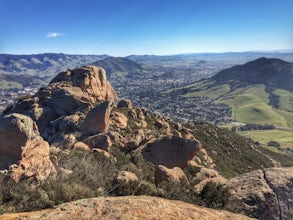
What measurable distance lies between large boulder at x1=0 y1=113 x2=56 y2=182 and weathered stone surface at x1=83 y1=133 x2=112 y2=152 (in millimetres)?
12453

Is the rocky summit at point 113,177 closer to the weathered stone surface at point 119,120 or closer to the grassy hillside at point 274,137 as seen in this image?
the weathered stone surface at point 119,120

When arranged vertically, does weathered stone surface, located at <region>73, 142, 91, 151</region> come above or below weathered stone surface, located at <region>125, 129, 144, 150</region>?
above

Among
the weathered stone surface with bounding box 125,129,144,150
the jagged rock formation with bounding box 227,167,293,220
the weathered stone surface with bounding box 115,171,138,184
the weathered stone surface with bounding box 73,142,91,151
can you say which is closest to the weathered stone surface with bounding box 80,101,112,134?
the weathered stone surface with bounding box 125,129,144,150

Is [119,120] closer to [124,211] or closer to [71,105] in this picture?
[71,105]

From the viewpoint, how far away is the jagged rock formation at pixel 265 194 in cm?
1972

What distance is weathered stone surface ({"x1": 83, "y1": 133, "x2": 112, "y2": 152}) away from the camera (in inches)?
1453

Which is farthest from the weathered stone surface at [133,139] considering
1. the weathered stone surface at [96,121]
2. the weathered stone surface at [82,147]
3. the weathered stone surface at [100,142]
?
the weathered stone surface at [82,147]

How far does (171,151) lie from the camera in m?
36.6

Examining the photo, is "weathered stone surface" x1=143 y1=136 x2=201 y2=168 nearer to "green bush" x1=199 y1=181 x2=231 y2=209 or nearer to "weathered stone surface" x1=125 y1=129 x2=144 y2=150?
"weathered stone surface" x1=125 y1=129 x2=144 y2=150

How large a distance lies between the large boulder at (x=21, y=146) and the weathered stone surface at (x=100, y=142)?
1245 cm

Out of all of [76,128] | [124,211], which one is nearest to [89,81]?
[76,128]

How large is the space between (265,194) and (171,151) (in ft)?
54.8

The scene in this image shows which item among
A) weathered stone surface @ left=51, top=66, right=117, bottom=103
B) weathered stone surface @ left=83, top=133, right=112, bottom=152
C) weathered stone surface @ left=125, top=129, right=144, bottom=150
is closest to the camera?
weathered stone surface @ left=83, top=133, right=112, bottom=152

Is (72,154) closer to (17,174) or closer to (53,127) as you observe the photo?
(17,174)
